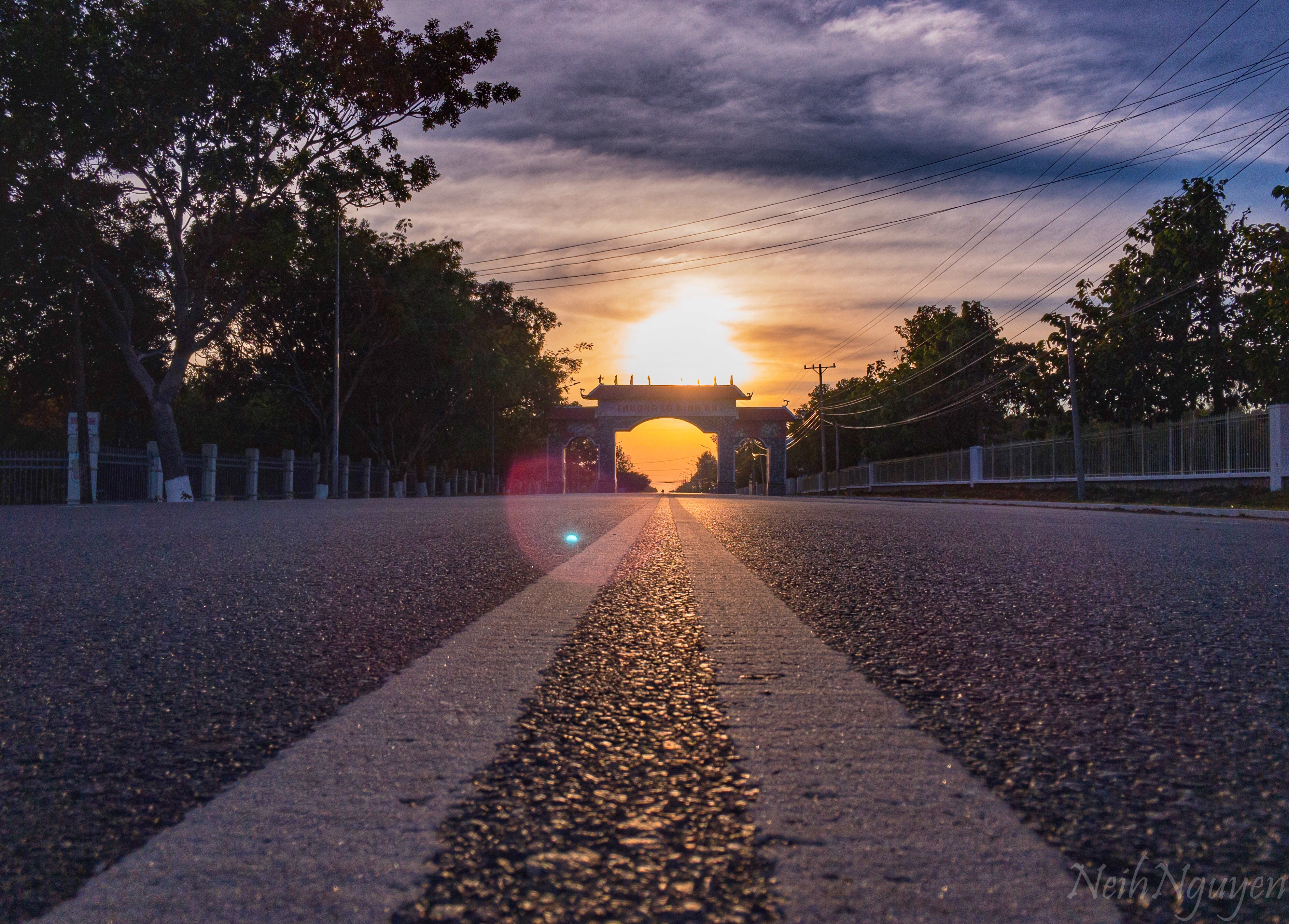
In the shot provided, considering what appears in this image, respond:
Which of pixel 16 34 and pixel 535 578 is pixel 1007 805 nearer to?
pixel 535 578

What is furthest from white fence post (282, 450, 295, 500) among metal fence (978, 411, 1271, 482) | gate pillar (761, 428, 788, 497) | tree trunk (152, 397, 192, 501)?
gate pillar (761, 428, 788, 497)

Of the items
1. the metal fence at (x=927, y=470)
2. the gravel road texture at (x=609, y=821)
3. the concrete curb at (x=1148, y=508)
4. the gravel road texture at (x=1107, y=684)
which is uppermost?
the metal fence at (x=927, y=470)

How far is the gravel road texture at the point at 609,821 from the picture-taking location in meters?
1.00

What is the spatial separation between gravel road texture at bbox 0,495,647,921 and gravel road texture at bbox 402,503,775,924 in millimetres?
427

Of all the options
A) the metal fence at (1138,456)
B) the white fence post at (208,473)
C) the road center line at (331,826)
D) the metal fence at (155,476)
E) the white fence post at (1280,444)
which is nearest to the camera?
the road center line at (331,826)

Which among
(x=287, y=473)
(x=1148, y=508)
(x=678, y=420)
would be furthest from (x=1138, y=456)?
(x=678, y=420)

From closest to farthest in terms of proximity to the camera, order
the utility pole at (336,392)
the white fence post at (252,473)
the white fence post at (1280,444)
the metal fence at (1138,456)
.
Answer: the white fence post at (1280,444) < the metal fence at (1138,456) < the white fence post at (252,473) < the utility pole at (336,392)

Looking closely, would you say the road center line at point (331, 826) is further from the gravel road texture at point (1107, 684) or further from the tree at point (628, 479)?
the tree at point (628, 479)

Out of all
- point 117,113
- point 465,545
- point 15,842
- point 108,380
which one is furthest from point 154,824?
point 108,380

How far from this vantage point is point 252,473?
27.2 m

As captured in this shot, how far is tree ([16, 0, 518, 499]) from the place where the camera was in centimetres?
1922

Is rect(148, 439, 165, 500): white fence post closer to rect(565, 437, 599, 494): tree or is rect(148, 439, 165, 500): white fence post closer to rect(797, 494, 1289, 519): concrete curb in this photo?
rect(797, 494, 1289, 519): concrete curb

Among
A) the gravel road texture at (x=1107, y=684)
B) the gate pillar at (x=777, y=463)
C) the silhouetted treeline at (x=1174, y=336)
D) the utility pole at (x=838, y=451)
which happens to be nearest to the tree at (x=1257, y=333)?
the silhouetted treeline at (x=1174, y=336)

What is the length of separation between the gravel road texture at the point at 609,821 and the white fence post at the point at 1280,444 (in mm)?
24455
